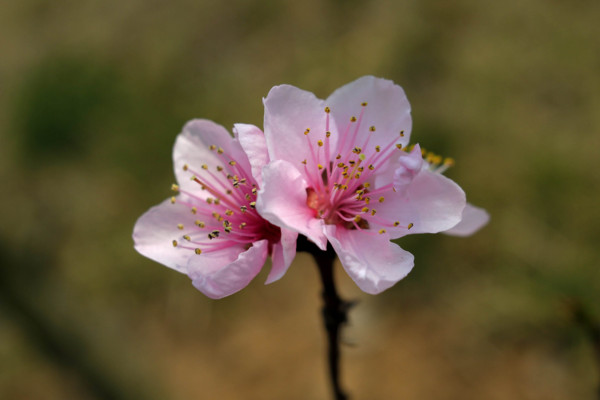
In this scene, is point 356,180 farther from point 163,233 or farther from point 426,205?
point 163,233

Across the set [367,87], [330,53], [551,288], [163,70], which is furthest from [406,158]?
[163,70]

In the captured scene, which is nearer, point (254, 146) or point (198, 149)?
point (254, 146)

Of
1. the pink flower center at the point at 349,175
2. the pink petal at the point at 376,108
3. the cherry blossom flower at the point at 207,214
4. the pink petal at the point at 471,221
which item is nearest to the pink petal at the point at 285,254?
the cherry blossom flower at the point at 207,214

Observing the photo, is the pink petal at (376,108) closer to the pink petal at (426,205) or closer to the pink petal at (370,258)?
the pink petal at (426,205)

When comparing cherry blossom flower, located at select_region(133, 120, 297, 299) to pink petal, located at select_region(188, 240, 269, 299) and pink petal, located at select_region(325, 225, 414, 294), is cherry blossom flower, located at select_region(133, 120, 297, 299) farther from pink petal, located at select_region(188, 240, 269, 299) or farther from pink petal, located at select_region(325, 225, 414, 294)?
pink petal, located at select_region(325, 225, 414, 294)

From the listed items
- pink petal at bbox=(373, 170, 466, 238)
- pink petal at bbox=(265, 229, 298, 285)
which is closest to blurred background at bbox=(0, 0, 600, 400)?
pink petal at bbox=(373, 170, 466, 238)

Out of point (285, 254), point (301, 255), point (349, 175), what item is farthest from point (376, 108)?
point (301, 255)
